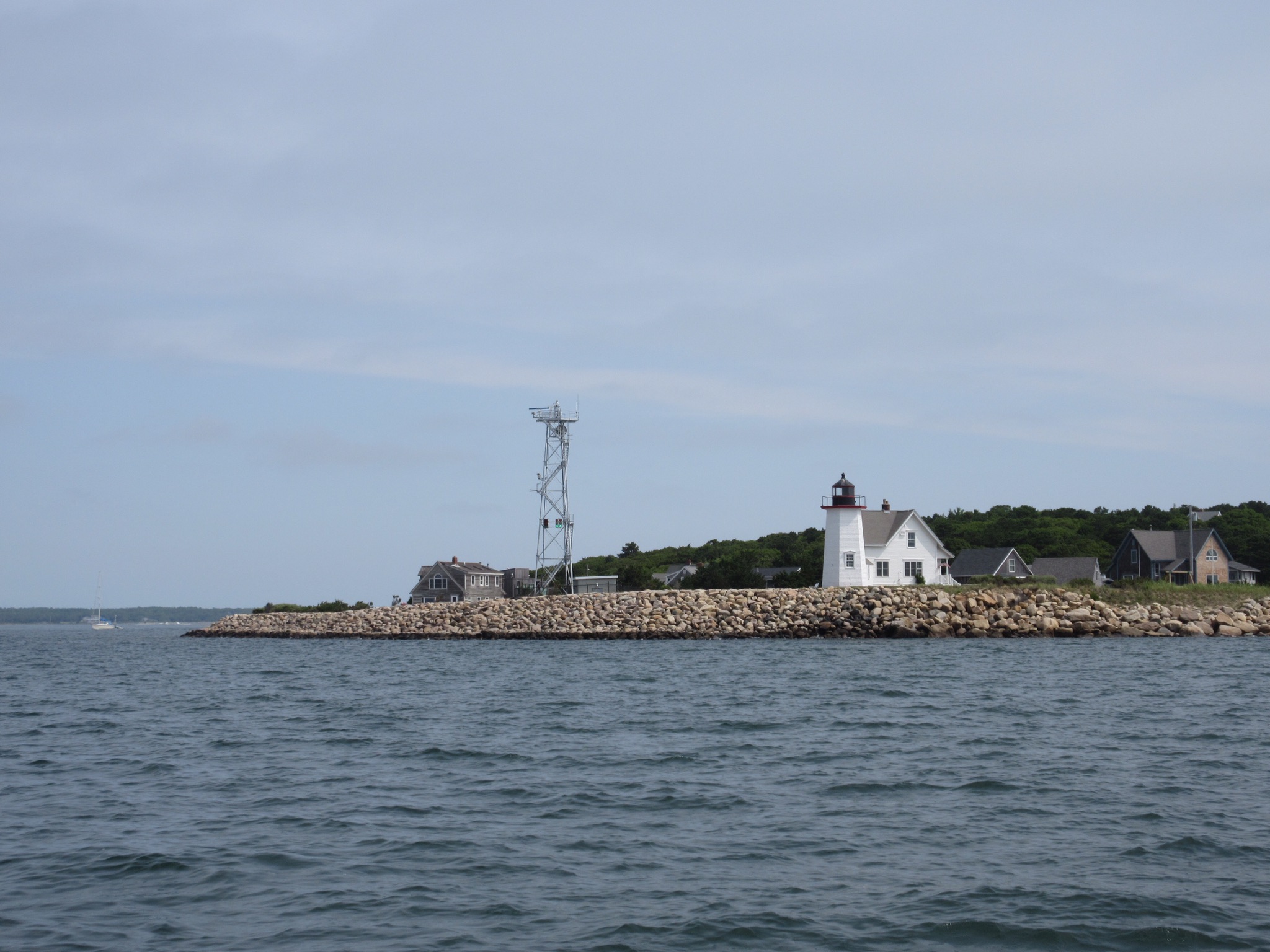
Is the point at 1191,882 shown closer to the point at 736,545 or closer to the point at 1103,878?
the point at 1103,878

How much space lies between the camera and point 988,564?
7056 cm

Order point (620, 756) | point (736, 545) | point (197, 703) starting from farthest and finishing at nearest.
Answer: point (736, 545) < point (197, 703) < point (620, 756)

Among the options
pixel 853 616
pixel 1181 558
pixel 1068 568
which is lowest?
pixel 853 616

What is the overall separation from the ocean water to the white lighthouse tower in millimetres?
29897

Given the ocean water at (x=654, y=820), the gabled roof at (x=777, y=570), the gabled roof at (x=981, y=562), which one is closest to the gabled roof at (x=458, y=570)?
the gabled roof at (x=777, y=570)

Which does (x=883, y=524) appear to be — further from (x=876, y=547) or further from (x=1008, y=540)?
(x=1008, y=540)

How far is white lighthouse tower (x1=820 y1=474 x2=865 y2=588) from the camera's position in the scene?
54969 mm

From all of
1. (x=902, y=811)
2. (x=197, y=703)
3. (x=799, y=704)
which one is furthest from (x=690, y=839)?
(x=197, y=703)

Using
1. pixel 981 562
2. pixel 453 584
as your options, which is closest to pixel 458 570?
pixel 453 584

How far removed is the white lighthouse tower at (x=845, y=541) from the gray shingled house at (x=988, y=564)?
16369 mm

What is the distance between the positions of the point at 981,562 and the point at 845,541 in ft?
66.6

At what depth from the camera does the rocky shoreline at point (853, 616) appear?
44219 mm

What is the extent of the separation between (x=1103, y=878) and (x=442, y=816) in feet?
22.2

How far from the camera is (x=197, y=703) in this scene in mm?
24984
